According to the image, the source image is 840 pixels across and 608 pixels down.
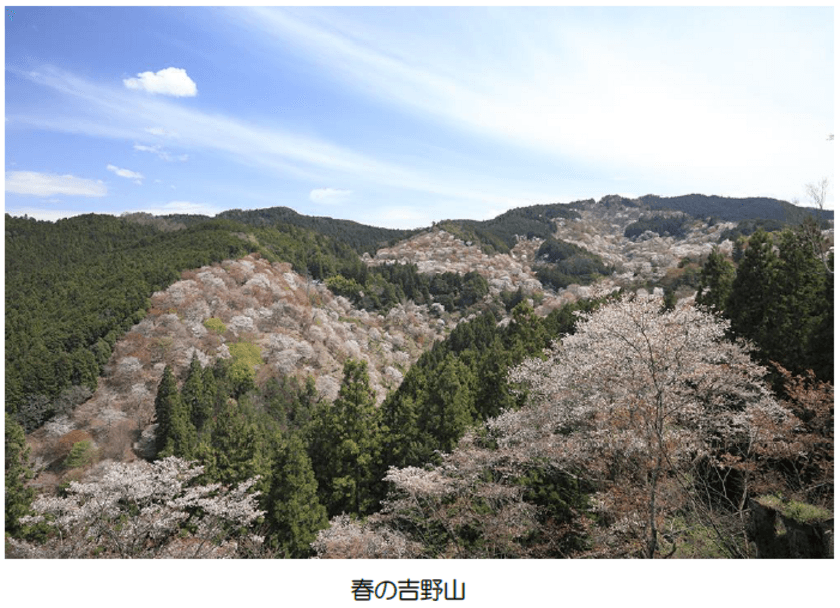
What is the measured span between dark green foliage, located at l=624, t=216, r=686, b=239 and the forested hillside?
111 metres

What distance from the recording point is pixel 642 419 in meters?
9.39

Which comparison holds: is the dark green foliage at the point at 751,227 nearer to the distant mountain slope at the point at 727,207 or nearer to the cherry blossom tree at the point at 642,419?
the distant mountain slope at the point at 727,207

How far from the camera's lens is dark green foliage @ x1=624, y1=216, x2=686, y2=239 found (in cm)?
15112

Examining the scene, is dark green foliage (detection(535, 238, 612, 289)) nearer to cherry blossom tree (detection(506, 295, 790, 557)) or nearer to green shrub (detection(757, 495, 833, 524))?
cherry blossom tree (detection(506, 295, 790, 557))

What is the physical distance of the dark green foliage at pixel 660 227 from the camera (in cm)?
15112

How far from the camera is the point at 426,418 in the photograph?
1966cm

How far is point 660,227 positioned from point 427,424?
16350cm

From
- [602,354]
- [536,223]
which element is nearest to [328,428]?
[602,354]

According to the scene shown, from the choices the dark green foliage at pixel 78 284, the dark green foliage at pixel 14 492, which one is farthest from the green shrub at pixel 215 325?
the dark green foliage at pixel 14 492

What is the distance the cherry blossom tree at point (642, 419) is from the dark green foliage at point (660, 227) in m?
151

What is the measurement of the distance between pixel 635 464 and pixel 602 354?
281 cm

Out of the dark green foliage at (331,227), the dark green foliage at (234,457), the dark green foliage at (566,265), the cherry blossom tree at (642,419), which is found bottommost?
the dark green foliage at (234,457)

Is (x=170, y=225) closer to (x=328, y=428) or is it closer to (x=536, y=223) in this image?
(x=328, y=428)

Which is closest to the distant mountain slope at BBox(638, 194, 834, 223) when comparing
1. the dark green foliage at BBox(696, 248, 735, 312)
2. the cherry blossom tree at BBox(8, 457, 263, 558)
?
the dark green foliage at BBox(696, 248, 735, 312)
